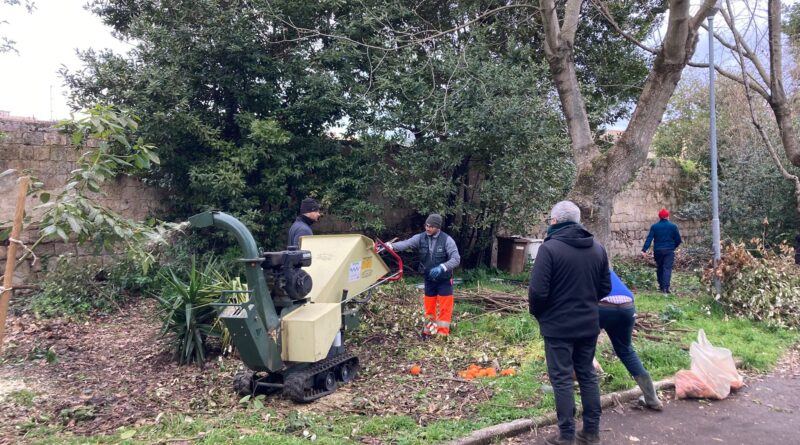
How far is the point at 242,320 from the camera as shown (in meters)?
4.57

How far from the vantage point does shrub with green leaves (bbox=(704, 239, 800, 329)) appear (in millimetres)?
7982

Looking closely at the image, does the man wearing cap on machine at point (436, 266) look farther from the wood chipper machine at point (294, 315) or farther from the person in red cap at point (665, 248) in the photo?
the person in red cap at point (665, 248)

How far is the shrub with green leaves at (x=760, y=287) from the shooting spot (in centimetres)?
798

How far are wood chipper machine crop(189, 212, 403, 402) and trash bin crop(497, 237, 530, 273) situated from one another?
6.48m

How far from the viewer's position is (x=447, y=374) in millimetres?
5945

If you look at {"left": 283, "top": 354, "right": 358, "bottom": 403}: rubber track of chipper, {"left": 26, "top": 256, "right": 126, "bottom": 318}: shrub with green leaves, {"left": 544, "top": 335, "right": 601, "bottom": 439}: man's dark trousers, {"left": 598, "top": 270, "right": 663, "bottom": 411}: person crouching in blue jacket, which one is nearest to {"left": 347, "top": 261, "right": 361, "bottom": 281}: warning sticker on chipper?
{"left": 283, "top": 354, "right": 358, "bottom": 403}: rubber track of chipper

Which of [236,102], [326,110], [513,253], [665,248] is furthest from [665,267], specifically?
[236,102]

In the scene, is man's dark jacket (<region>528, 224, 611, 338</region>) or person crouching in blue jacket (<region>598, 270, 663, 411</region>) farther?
person crouching in blue jacket (<region>598, 270, 663, 411</region>)

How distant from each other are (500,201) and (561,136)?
1.78 meters

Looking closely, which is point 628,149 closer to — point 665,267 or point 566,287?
point 566,287

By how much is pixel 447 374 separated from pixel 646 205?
12.9 m

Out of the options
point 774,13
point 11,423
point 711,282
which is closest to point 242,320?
point 11,423

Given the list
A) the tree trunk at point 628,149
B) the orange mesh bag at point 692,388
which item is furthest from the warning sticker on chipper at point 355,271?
the orange mesh bag at point 692,388

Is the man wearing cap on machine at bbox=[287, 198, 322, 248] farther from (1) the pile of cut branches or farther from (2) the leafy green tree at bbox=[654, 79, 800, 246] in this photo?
(2) the leafy green tree at bbox=[654, 79, 800, 246]
